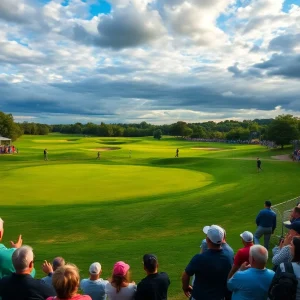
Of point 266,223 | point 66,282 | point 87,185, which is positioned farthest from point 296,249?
point 87,185

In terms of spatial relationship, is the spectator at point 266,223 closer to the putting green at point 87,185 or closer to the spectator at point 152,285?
the spectator at point 152,285

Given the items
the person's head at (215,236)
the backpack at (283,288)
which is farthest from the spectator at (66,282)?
the backpack at (283,288)

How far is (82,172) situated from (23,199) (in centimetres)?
A: 1384

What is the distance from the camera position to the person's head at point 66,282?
4211 mm

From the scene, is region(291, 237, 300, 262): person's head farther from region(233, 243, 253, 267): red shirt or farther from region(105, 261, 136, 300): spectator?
region(105, 261, 136, 300): spectator

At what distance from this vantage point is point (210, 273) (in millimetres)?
5426

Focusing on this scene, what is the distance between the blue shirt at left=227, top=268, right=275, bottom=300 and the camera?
4992 millimetres

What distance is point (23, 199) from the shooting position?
2166cm

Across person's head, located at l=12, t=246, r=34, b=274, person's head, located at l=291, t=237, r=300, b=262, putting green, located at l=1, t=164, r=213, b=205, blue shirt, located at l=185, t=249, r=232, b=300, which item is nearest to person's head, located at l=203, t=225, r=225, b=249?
blue shirt, located at l=185, t=249, r=232, b=300

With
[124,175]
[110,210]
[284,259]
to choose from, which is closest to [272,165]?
[124,175]

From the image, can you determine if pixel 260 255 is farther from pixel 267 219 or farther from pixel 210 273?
pixel 267 219

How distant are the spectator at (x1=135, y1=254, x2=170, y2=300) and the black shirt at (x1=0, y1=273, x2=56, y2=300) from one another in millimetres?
1368

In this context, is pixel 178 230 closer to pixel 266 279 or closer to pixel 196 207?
pixel 196 207

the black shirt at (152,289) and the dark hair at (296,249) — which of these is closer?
the dark hair at (296,249)
